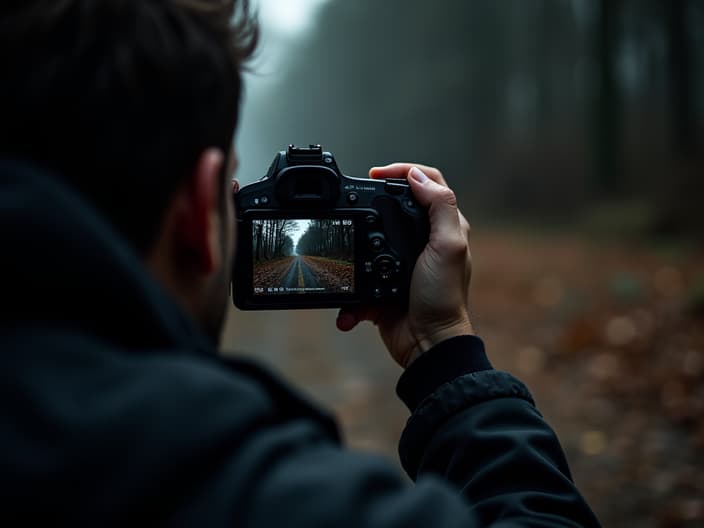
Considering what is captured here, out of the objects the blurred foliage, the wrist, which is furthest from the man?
the blurred foliage

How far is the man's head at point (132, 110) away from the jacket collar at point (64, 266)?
75mm

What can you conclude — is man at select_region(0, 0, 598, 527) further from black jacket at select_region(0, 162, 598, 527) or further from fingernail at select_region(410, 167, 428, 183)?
fingernail at select_region(410, 167, 428, 183)

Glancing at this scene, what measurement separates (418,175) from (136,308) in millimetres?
1499

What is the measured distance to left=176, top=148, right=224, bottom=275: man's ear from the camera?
4.09 feet

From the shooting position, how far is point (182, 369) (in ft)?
3.42

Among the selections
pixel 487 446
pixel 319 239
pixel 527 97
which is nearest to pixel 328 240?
pixel 319 239

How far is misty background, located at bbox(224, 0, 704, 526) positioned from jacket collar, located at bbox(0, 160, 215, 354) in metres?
0.66

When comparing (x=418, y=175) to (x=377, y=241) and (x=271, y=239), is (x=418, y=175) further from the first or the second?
(x=271, y=239)

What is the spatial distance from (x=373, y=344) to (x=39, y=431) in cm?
908

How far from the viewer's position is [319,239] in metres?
2.40

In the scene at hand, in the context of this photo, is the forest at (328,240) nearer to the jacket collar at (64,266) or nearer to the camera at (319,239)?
the camera at (319,239)

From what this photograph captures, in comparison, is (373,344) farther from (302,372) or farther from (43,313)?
(43,313)

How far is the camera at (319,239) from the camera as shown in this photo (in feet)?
7.71

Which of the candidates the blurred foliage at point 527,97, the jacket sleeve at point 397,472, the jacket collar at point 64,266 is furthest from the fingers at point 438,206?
the blurred foliage at point 527,97
